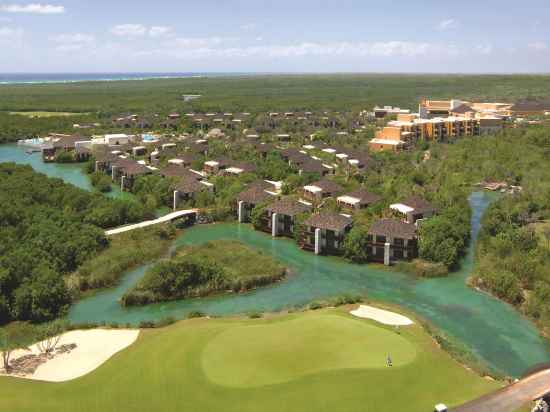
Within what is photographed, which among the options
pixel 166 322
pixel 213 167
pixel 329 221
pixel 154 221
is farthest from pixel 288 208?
pixel 213 167

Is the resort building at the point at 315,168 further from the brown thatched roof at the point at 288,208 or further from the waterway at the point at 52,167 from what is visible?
the waterway at the point at 52,167

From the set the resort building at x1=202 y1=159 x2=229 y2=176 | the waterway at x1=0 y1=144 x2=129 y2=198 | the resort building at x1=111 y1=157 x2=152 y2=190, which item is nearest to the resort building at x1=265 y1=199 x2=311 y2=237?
the resort building at x1=202 y1=159 x2=229 y2=176

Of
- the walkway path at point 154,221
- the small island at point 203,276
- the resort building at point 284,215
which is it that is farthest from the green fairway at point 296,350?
the walkway path at point 154,221

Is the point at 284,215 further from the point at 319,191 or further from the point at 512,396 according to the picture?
the point at 512,396

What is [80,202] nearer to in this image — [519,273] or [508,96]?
[519,273]

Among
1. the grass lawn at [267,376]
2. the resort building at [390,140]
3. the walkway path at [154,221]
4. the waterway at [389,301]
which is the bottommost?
the waterway at [389,301]

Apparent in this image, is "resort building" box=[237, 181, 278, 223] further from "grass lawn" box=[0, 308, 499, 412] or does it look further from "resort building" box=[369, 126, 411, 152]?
"resort building" box=[369, 126, 411, 152]
